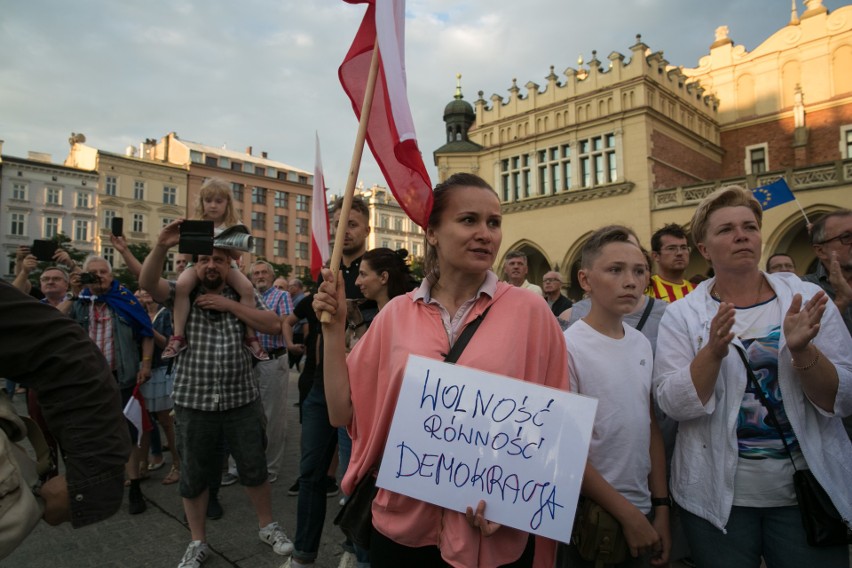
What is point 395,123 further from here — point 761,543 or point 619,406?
point 761,543

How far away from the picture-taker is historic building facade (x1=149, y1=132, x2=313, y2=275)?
184 ft

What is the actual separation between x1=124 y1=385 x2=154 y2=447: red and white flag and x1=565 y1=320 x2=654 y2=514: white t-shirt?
437cm

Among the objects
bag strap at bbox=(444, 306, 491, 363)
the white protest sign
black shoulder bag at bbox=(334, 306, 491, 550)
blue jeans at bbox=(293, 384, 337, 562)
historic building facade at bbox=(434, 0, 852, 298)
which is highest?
historic building facade at bbox=(434, 0, 852, 298)

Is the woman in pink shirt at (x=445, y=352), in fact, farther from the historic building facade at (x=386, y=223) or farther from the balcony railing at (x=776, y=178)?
the historic building facade at (x=386, y=223)

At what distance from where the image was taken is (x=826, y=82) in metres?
24.7

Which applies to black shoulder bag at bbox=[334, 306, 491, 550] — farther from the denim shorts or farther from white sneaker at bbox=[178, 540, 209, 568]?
white sneaker at bbox=[178, 540, 209, 568]

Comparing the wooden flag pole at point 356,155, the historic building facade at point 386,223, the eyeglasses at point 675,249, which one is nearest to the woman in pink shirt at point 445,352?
the wooden flag pole at point 356,155

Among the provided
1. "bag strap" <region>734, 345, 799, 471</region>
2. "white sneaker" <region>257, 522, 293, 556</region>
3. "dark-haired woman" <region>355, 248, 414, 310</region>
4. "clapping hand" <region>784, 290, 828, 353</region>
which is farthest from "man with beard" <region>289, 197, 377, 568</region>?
"clapping hand" <region>784, 290, 828, 353</region>

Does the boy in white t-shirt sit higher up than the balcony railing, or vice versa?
the balcony railing

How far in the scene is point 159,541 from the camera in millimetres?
3666

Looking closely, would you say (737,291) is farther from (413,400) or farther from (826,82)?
(826,82)

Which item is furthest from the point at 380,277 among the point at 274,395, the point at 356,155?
the point at 274,395

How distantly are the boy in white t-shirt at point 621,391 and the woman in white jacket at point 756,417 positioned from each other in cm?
10

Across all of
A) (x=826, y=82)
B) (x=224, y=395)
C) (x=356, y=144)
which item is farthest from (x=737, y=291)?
(x=826, y=82)
